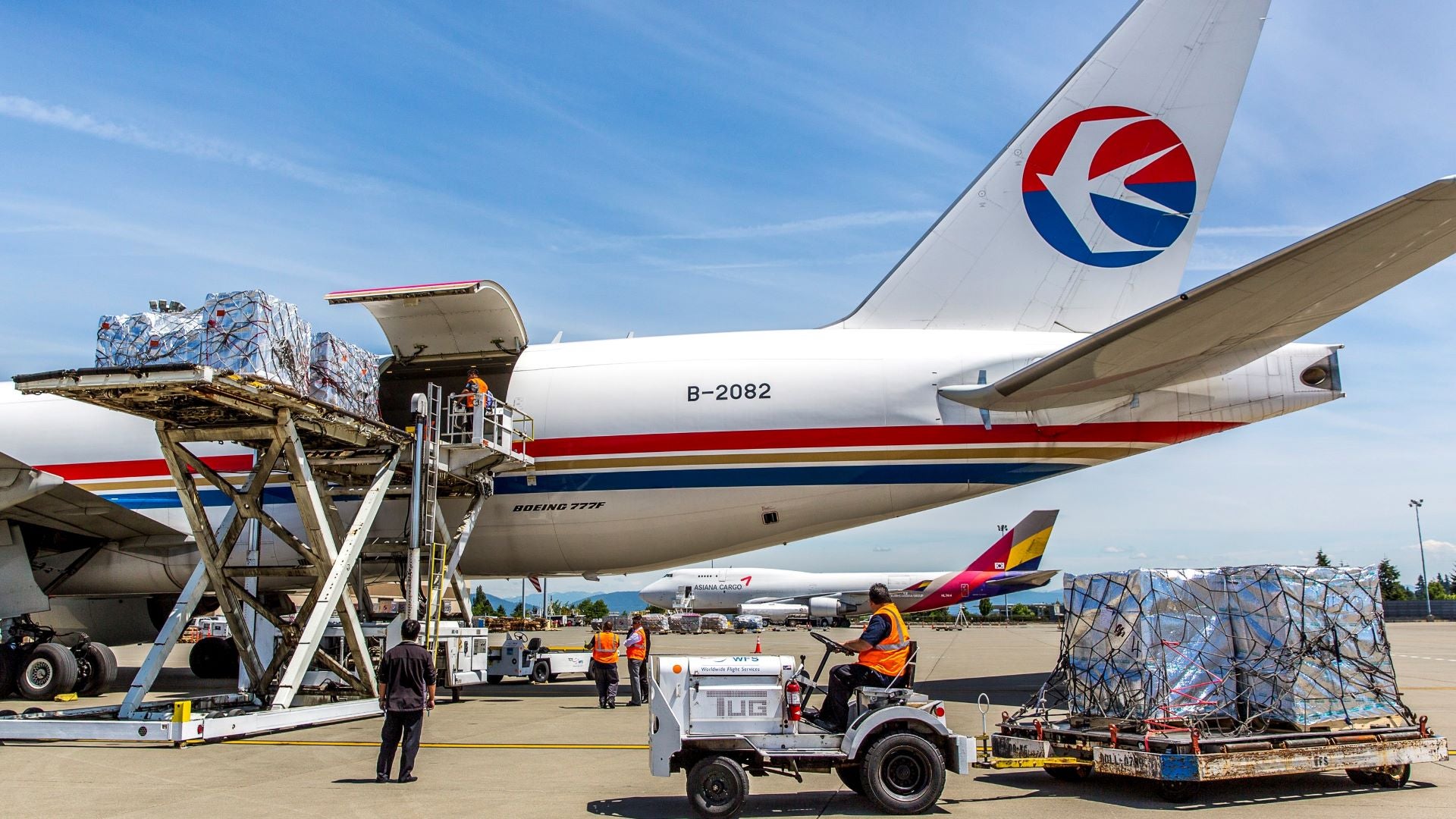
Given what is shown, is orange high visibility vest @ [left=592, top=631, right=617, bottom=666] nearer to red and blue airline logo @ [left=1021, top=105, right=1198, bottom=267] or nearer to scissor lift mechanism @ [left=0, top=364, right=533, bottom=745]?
scissor lift mechanism @ [left=0, top=364, right=533, bottom=745]

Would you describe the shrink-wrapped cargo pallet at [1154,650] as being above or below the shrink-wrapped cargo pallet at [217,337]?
below

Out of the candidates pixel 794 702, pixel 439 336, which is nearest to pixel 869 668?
pixel 794 702

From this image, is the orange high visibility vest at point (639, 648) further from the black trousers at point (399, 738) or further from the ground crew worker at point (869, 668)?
the ground crew worker at point (869, 668)

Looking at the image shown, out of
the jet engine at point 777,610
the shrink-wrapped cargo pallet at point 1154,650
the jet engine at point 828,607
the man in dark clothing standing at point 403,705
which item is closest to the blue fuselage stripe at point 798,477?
the shrink-wrapped cargo pallet at point 1154,650

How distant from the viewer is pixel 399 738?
9.06 meters

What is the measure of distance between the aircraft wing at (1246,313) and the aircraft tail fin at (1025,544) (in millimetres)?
39145

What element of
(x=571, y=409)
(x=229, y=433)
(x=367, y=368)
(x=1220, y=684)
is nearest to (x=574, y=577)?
(x=571, y=409)

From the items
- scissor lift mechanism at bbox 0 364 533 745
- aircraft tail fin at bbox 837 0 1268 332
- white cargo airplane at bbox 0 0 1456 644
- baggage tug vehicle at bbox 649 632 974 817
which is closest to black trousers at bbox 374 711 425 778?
baggage tug vehicle at bbox 649 632 974 817

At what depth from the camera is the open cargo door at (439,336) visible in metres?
16.2

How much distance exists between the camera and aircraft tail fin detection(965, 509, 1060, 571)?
52.0m

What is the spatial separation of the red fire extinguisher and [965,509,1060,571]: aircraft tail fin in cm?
4676

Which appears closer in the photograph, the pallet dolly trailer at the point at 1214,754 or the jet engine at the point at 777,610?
the pallet dolly trailer at the point at 1214,754

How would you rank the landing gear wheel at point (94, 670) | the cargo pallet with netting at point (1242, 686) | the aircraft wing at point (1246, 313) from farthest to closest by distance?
the landing gear wheel at point (94, 670)
the aircraft wing at point (1246, 313)
the cargo pallet with netting at point (1242, 686)

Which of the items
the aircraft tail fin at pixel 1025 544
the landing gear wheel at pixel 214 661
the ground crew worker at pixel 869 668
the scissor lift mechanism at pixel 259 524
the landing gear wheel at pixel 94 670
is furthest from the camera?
the aircraft tail fin at pixel 1025 544
